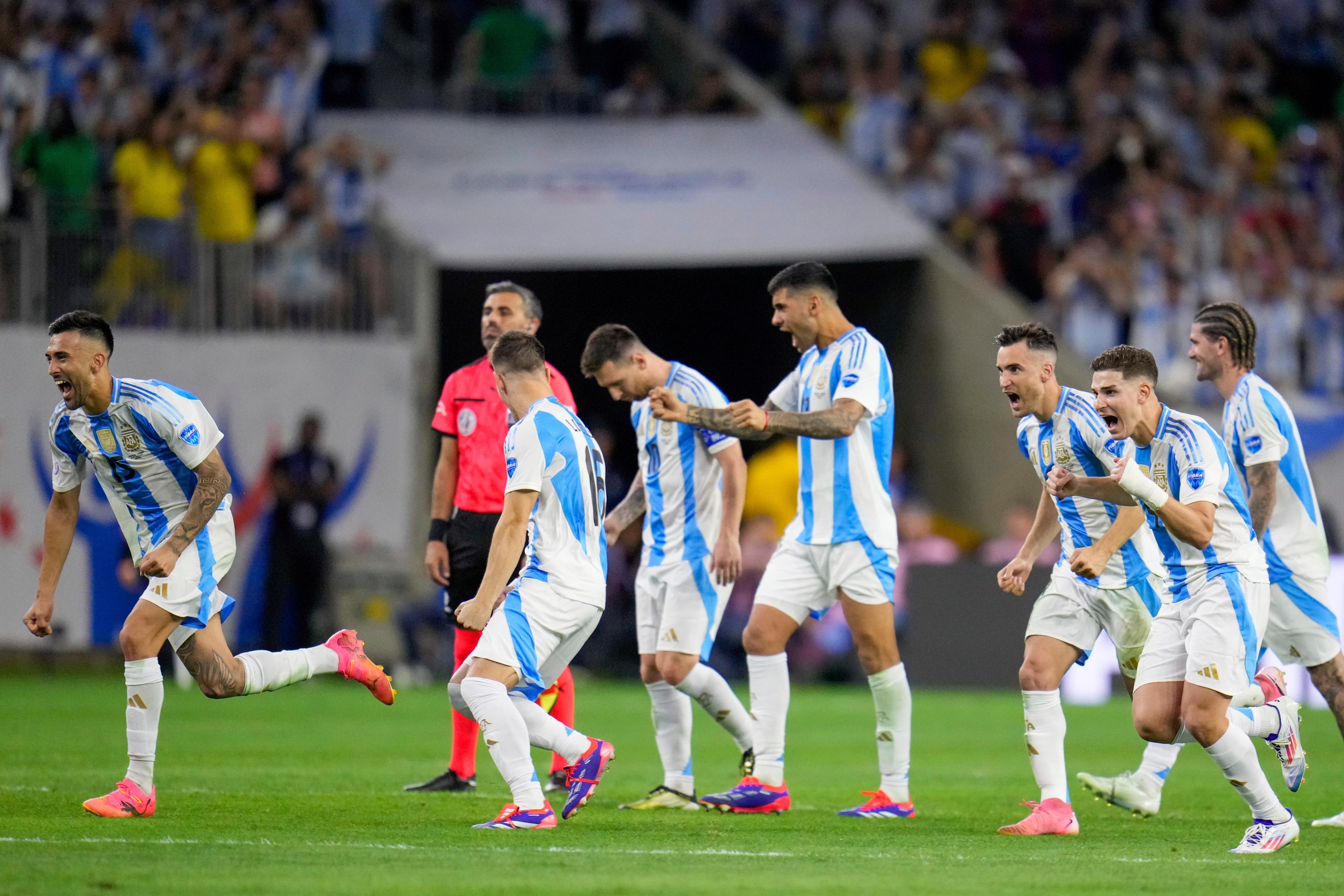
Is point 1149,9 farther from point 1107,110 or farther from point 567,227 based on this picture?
point 567,227

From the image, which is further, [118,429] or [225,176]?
[225,176]

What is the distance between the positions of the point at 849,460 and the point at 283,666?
296cm

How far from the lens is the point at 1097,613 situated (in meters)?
8.55

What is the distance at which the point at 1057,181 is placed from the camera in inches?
933

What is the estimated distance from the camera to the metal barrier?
59.8ft

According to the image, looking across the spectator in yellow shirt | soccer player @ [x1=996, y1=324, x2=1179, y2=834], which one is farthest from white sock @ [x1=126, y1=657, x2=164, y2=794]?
the spectator in yellow shirt

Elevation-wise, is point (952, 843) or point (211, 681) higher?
point (211, 681)

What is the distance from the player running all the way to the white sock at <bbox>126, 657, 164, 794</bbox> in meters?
4.50

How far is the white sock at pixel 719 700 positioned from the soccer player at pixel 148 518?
77.0 inches

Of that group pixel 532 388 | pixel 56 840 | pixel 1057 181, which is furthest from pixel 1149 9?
pixel 56 840

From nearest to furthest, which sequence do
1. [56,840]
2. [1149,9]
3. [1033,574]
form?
[56,840] → [1033,574] → [1149,9]

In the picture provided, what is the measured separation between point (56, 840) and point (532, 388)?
275 centimetres

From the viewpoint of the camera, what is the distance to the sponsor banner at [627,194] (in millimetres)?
20781

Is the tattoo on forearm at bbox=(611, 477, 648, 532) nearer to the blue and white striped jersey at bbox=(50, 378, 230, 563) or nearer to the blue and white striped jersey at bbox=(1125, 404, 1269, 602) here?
the blue and white striped jersey at bbox=(50, 378, 230, 563)
